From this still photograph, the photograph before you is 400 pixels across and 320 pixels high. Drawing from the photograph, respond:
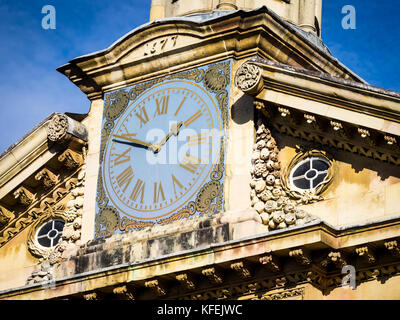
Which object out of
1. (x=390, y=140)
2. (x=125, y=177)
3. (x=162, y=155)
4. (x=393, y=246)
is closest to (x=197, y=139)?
(x=162, y=155)

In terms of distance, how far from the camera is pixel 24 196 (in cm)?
2697

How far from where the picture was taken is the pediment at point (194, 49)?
25.4 m

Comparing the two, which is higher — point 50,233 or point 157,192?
point 157,192

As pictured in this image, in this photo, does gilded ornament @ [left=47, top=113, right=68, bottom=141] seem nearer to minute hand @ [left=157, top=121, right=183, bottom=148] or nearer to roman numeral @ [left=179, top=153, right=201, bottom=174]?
minute hand @ [left=157, top=121, right=183, bottom=148]

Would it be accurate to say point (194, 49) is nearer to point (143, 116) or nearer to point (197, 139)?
point (143, 116)

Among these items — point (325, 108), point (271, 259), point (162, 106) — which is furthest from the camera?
point (162, 106)

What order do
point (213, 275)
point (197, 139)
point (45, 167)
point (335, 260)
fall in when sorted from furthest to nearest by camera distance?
point (45, 167) → point (197, 139) → point (213, 275) → point (335, 260)

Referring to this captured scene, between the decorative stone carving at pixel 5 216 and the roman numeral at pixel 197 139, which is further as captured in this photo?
the decorative stone carving at pixel 5 216

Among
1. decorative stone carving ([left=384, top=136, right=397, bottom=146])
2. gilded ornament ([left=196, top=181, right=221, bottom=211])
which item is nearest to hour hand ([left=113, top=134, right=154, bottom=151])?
gilded ornament ([left=196, top=181, right=221, bottom=211])

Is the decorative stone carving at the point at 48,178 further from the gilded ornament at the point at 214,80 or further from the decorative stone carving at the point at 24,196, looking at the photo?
the gilded ornament at the point at 214,80

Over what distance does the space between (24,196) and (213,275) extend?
532cm

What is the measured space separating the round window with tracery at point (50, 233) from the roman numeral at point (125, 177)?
1.52 meters

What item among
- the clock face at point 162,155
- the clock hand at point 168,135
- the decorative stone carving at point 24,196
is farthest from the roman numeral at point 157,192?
the decorative stone carving at point 24,196

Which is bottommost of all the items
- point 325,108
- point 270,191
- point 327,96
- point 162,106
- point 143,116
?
→ point 270,191
